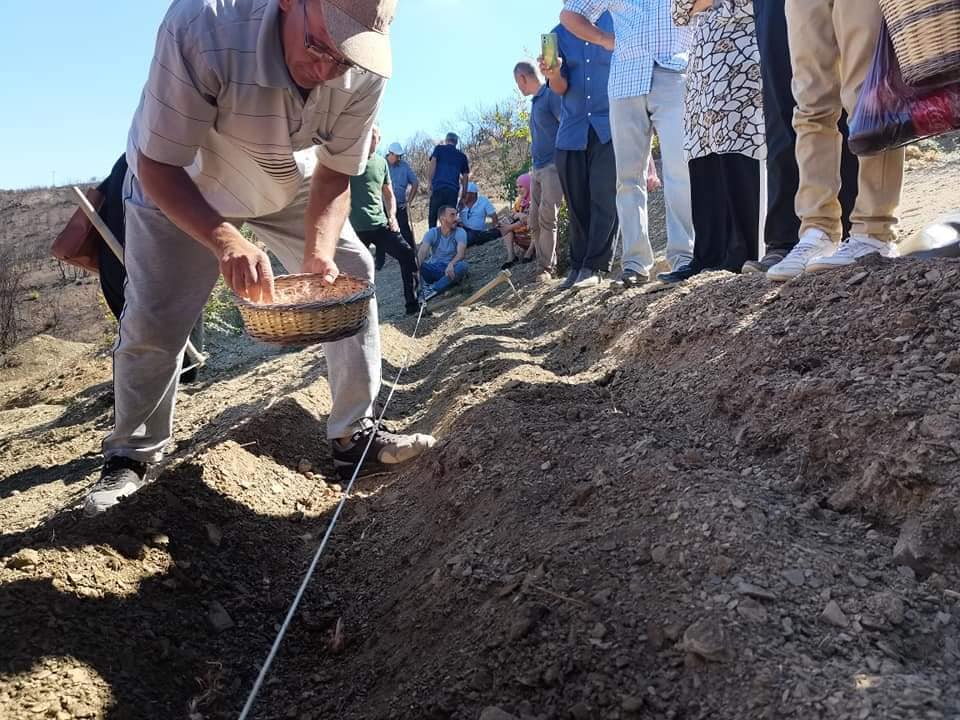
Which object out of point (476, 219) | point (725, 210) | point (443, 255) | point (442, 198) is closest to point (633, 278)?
point (725, 210)

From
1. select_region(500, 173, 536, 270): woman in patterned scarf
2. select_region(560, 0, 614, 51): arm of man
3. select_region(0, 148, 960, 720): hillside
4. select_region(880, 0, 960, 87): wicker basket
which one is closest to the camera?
select_region(0, 148, 960, 720): hillside

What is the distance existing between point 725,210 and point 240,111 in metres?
2.50

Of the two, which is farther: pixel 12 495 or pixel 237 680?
pixel 12 495

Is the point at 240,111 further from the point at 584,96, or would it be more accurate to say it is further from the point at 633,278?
the point at 584,96

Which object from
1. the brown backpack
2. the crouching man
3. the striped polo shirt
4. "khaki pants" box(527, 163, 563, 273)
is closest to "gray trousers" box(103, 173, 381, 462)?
the crouching man

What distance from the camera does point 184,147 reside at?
6.97ft

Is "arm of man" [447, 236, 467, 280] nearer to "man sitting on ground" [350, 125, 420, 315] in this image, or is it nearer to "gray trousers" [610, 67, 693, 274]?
"man sitting on ground" [350, 125, 420, 315]

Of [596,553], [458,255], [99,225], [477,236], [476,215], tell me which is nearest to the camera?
[596,553]

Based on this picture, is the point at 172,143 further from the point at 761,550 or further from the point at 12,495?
the point at 12,495

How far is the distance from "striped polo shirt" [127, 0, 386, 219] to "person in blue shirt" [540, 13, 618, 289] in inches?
125

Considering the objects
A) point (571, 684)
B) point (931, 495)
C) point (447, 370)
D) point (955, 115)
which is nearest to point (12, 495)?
point (447, 370)

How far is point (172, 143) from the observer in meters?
2.10

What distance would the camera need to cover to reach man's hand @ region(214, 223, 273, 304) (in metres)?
2.01

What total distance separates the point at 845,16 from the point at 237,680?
104 inches
